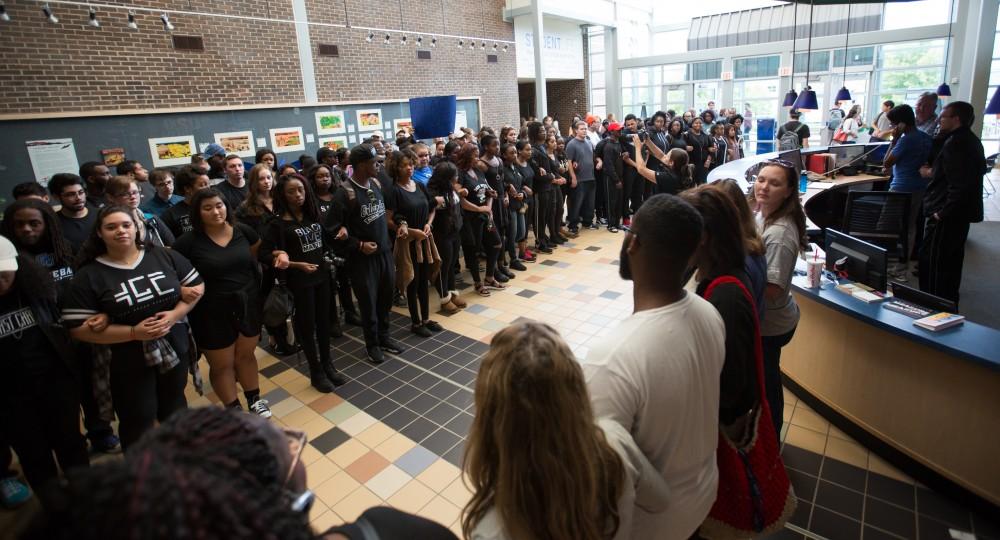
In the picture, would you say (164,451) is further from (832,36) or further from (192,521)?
(832,36)

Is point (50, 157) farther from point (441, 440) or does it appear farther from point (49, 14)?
point (441, 440)

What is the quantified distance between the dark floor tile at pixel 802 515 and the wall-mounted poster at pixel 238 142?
A: 26.4 feet

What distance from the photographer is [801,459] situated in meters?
2.88

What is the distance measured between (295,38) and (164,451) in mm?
9397

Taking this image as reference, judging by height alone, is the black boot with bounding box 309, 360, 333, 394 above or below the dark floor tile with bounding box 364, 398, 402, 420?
above

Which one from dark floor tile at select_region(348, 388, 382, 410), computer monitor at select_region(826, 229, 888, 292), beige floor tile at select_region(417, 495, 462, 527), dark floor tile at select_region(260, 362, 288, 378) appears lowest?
beige floor tile at select_region(417, 495, 462, 527)

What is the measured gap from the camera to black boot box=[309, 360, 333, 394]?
153 inches

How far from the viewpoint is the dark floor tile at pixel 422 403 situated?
3574mm

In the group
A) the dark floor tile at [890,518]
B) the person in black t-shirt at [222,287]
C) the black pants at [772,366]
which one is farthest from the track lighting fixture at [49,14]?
the dark floor tile at [890,518]

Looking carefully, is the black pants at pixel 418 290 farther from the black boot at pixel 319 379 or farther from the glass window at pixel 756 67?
the glass window at pixel 756 67

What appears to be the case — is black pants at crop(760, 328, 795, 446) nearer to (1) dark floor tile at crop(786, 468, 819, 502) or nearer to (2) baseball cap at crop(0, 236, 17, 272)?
(1) dark floor tile at crop(786, 468, 819, 502)

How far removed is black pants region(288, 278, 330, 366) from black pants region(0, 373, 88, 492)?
4.31ft

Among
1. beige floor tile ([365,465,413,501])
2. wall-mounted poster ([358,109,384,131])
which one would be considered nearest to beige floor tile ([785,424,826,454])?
beige floor tile ([365,465,413,501])

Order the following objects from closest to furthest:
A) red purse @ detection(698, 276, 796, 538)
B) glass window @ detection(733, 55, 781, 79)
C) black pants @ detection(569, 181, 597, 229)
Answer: red purse @ detection(698, 276, 796, 538) < black pants @ detection(569, 181, 597, 229) < glass window @ detection(733, 55, 781, 79)
